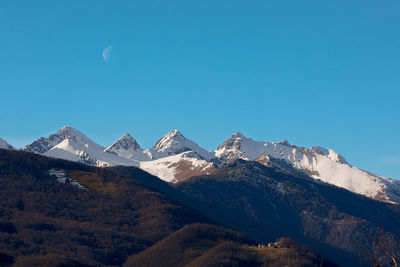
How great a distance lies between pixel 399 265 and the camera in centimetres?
3169

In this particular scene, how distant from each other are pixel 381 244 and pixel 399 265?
204 centimetres

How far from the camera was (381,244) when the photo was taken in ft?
110
